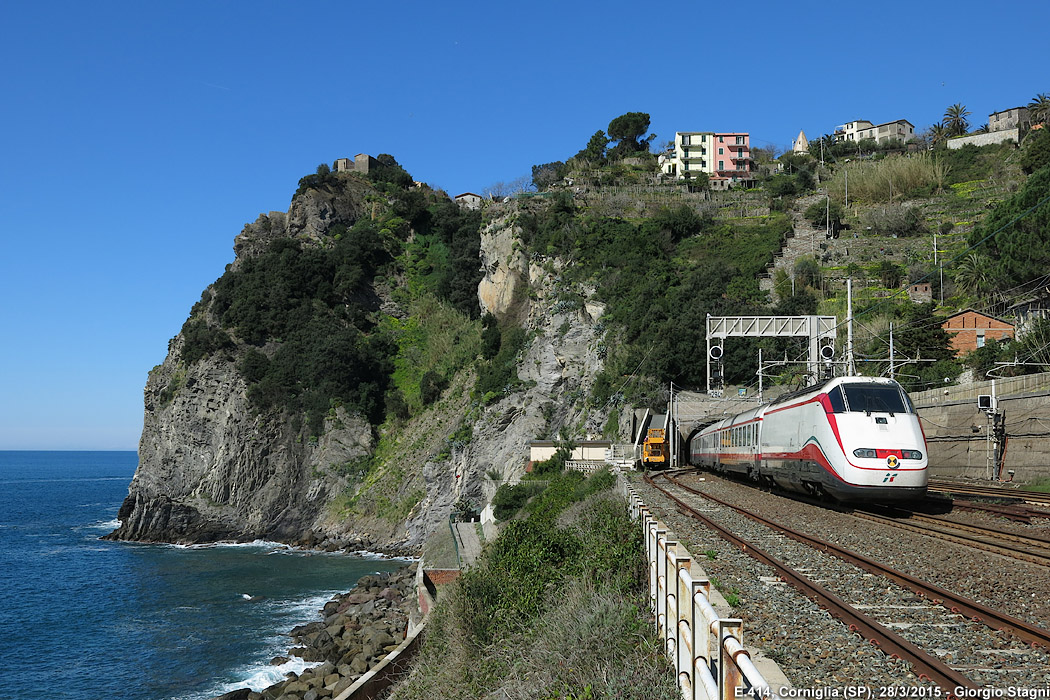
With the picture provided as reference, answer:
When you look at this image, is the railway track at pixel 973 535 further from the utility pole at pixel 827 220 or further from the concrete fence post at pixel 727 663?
the utility pole at pixel 827 220

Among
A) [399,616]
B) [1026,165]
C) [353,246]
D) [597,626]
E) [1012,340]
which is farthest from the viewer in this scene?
[353,246]

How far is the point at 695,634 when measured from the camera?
580cm

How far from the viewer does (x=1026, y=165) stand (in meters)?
74.1

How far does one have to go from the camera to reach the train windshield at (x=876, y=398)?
16391 millimetres

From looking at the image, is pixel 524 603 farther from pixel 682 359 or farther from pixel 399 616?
pixel 682 359

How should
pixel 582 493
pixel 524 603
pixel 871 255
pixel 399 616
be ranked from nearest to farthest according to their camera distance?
1. pixel 524 603
2. pixel 582 493
3. pixel 399 616
4. pixel 871 255

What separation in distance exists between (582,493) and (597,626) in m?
20.3

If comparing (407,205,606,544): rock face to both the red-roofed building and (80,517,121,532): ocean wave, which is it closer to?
the red-roofed building

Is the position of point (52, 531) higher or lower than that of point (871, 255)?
lower

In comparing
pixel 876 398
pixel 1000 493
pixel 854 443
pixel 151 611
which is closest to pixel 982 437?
pixel 1000 493

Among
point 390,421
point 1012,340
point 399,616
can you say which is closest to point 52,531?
point 390,421

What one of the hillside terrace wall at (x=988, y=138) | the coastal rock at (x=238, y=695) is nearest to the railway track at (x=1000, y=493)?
the coastal rock at (x=238, y=695)

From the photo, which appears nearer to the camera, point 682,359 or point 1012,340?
point 1012,340

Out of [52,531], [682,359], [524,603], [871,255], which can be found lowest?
[52,531]
